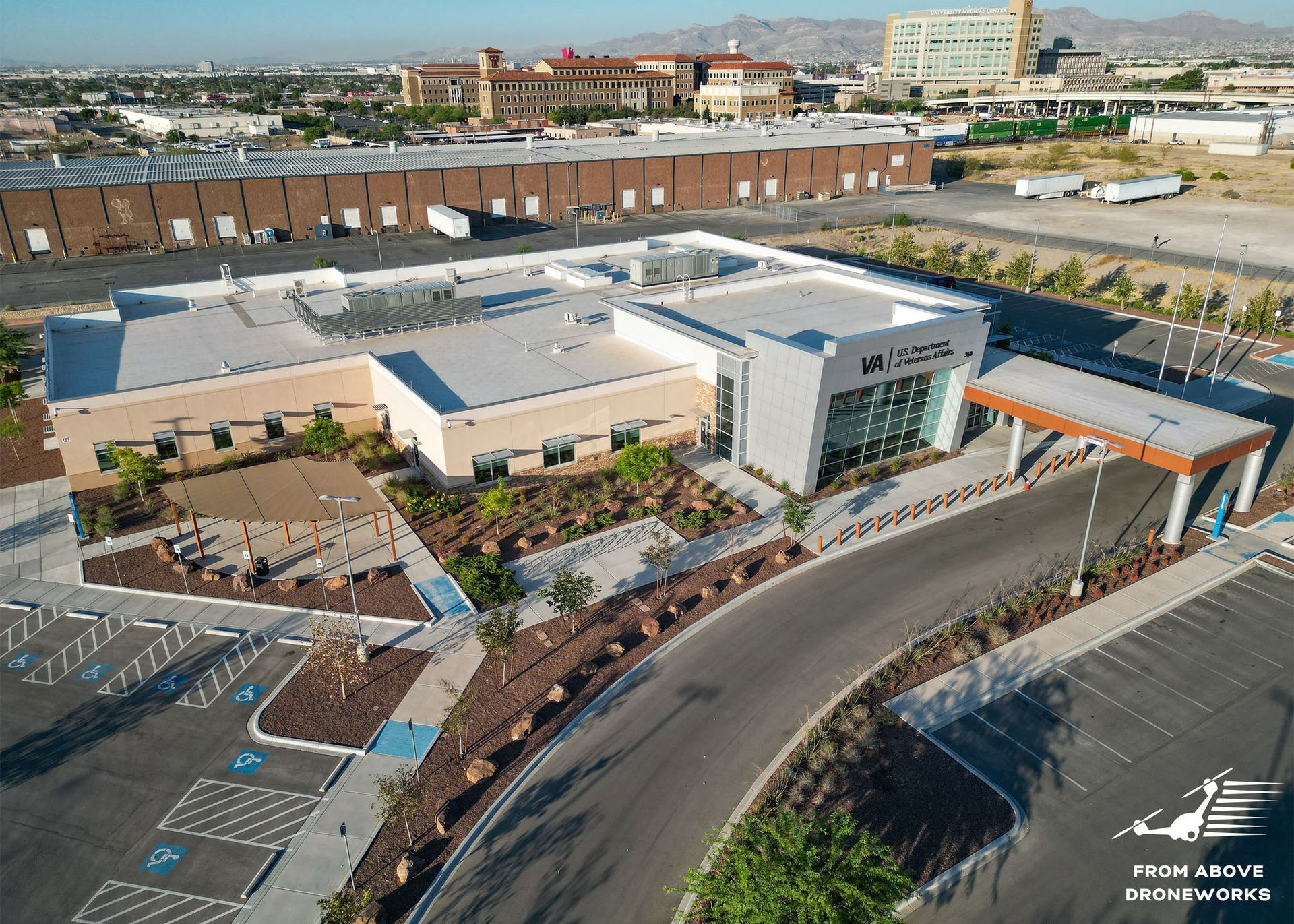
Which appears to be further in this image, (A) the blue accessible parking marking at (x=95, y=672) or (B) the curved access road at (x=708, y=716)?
(A) the blue accessible parking marking at (x=95, y=672)

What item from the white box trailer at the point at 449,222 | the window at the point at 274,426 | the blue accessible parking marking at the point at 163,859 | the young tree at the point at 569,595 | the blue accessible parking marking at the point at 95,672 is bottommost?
the blue accessible parking marking at the point at 163,859

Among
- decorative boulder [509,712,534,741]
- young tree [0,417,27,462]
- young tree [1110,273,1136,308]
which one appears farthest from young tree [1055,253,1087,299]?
young tree [0,417,27,462]

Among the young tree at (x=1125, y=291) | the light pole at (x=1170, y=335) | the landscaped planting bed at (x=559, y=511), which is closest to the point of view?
the landscaped planting bed at (x=559, y=511)

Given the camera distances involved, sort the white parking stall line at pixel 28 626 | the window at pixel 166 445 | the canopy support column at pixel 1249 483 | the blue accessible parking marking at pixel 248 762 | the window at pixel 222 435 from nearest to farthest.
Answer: the blue accessible parking marking at pixel 248 762 < the white parking stall line at pixel 28 626 < the canopy support column at pixel 1249 483 < the window at pixel 166 445 < the window at pixel 222 435

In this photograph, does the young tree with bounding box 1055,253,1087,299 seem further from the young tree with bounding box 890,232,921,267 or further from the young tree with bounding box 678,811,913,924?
the young tree with bounding box 678,811,913,924

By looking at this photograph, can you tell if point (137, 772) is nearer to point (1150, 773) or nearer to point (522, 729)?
point (522, 729)

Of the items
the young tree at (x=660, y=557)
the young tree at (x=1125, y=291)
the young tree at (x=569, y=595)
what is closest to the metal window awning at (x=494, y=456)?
the young tree at (x=660, y=557)

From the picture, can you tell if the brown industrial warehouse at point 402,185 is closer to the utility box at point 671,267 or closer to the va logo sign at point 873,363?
the utility box at point 671,267

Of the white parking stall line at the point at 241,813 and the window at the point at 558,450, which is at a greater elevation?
the window at the point at 558,450
